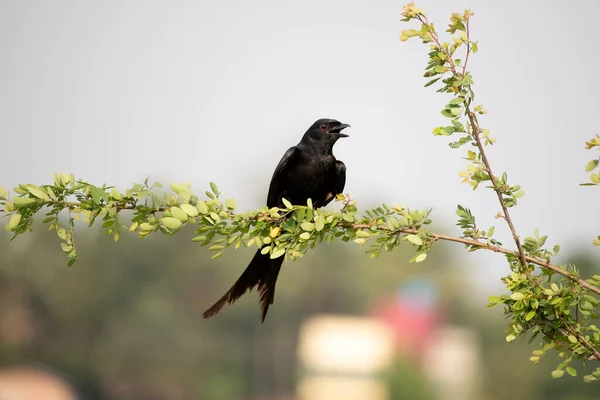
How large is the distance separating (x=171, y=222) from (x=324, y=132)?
3.09 m

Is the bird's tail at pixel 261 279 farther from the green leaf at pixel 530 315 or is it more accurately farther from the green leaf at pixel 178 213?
the green leaf at pixel 530 315

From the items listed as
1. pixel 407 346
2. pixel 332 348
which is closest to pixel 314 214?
pixel 332 348

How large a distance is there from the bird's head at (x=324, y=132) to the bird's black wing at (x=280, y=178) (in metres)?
0.19

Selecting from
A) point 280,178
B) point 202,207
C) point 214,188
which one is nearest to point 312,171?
point 280,178

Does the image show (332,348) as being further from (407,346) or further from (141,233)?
(141,233)

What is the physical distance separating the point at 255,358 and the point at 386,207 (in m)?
71.2

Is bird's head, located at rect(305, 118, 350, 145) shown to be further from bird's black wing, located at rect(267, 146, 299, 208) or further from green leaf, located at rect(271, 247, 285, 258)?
green leaf, located at rect(271, 247, 285, 258)

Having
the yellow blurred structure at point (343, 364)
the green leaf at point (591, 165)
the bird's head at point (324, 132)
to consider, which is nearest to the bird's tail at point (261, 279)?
the bird's head at point (324, 132)

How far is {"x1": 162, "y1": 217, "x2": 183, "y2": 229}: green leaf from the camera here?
3582 mm

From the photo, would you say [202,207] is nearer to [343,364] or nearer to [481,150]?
[481,150]

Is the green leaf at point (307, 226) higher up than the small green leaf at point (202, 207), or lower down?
lower down

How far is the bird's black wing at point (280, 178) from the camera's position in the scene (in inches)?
251

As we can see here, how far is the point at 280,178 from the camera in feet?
21.1

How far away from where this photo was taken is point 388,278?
73.3 meters
